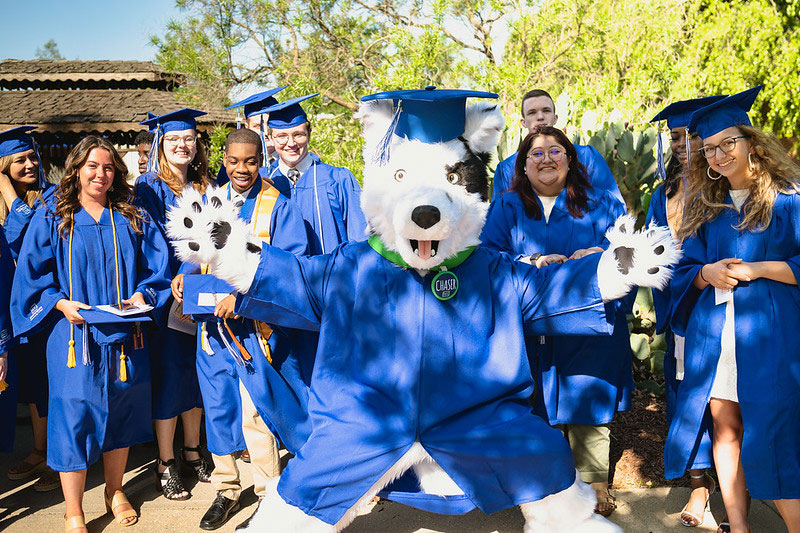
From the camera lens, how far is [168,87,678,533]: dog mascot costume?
261cm

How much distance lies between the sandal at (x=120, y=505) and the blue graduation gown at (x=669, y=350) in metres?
2.83

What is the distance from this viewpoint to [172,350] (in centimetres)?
406

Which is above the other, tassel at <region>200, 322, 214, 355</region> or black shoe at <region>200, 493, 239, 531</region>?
tassel at <region>200, 322, 214, 355</region>

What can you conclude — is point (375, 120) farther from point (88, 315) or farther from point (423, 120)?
point (88, 315)

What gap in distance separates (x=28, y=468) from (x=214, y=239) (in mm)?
2700

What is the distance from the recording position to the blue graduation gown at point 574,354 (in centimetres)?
347

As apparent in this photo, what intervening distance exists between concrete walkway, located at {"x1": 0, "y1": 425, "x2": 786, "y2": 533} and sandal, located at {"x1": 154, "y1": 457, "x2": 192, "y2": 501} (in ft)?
0.15

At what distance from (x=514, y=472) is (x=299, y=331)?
4.81 ft

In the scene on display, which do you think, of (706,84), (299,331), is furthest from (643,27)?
(299,331)

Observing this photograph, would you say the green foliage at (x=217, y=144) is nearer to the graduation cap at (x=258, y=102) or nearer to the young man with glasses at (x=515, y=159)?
the graduation cap at (x=258, y=102)

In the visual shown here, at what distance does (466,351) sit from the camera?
2715 mm

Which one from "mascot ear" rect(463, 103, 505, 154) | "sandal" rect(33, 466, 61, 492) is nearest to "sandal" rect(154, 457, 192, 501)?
"sandal" rect(33, 466, 61, 492)

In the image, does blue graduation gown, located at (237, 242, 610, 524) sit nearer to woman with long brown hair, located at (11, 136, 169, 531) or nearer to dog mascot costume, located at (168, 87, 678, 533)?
dog mascot costume, located at (168, 87, 678, 533)

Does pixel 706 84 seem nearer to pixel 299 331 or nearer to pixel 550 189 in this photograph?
pixel 550 189
